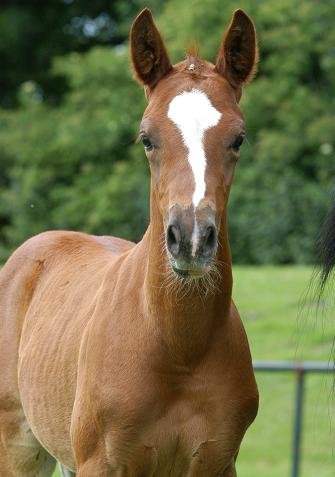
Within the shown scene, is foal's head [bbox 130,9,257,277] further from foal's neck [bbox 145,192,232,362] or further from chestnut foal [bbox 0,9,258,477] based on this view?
foal's neck [bbox 145,192,232,362]

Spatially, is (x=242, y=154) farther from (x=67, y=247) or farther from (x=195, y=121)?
(x=195, y=121)

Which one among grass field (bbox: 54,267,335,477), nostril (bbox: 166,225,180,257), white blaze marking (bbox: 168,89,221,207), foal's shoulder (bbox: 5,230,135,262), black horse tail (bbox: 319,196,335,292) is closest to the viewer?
nostril (bbox: 166,225,180,257)

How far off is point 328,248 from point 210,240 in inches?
31.8

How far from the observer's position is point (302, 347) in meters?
10.0

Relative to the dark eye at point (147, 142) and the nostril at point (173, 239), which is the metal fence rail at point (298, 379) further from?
the nostril at point (173, 239)

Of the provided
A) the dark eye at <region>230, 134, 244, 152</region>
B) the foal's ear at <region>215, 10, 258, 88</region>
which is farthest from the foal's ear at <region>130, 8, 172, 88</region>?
the dark eye at <region>230, 134, 244, 152</region>

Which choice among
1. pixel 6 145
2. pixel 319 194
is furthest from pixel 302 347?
pixel 6 145

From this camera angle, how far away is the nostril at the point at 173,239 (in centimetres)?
327

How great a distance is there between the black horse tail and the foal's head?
1.55 feet

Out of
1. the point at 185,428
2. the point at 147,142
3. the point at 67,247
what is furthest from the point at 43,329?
the point at 147,142

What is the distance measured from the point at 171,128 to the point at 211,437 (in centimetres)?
111

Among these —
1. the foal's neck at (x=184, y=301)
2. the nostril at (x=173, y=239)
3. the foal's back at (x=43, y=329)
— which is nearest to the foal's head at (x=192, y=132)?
the nostril at (x=173, y=239)

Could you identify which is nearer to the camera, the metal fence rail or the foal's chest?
the foal's chest

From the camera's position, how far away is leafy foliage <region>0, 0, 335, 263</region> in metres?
19.2
